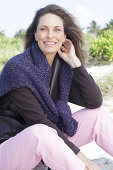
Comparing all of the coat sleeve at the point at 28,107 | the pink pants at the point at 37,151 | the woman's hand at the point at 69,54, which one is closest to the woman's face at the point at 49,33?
the woman's hand at the point at 69,54

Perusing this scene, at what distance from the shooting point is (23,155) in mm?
1865

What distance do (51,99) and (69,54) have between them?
53 centimetres

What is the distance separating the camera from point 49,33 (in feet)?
7.65

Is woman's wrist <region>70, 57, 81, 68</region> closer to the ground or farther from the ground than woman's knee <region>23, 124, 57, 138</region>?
farther from the ground

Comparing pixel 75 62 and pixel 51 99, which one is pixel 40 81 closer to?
pixel 51 99

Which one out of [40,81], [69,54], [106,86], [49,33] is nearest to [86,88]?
[69,54]

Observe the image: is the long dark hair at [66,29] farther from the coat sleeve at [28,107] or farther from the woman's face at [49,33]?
the coat sleeve at [28,107]

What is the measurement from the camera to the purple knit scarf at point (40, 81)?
2.13 meters

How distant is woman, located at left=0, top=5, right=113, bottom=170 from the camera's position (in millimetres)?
1842

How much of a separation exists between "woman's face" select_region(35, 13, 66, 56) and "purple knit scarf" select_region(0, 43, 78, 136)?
65 mm

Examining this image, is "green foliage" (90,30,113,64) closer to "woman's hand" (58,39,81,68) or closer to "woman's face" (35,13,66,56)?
"woman's hand" (58,39,81,68)

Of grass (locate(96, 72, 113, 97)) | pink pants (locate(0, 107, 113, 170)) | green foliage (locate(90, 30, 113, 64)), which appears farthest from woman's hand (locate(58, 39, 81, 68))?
green foliage (locate(90, 30, 113, 64))

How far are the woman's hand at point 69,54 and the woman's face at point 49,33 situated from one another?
0.21 m

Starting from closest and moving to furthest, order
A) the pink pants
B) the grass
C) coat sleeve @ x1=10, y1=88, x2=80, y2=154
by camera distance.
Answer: the pink pants < coat sleeve @ x1=10, y1=88, x2=80, y2=154 < the grass
